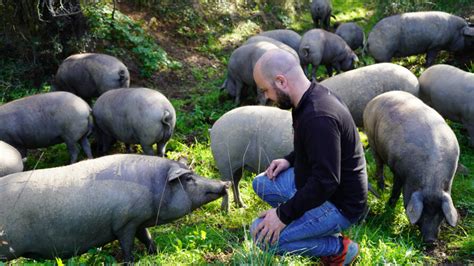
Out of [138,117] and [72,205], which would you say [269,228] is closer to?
[72,205]

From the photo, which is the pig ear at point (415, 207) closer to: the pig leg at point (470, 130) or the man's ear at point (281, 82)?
the man's ear at point (281, 82)

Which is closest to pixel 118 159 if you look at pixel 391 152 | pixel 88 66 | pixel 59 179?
pixel 59 179

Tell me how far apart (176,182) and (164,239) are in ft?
2.61

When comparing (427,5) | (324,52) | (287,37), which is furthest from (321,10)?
(324,52)

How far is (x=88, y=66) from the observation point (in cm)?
877

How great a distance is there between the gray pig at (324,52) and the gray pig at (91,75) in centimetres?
369

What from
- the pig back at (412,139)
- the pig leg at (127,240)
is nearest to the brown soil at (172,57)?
the pig back at (412,139)

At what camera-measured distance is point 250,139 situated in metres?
5.63

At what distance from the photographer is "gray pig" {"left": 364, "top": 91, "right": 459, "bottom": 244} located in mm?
5027

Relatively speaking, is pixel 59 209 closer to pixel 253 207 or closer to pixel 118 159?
pixel 118 159

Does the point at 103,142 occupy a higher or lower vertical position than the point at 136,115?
lower

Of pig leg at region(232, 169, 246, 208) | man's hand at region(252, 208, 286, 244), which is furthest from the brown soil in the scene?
man's hand at region(252, 208, 286, 244)

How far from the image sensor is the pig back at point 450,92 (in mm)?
7303

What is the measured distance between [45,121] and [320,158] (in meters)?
5.10
